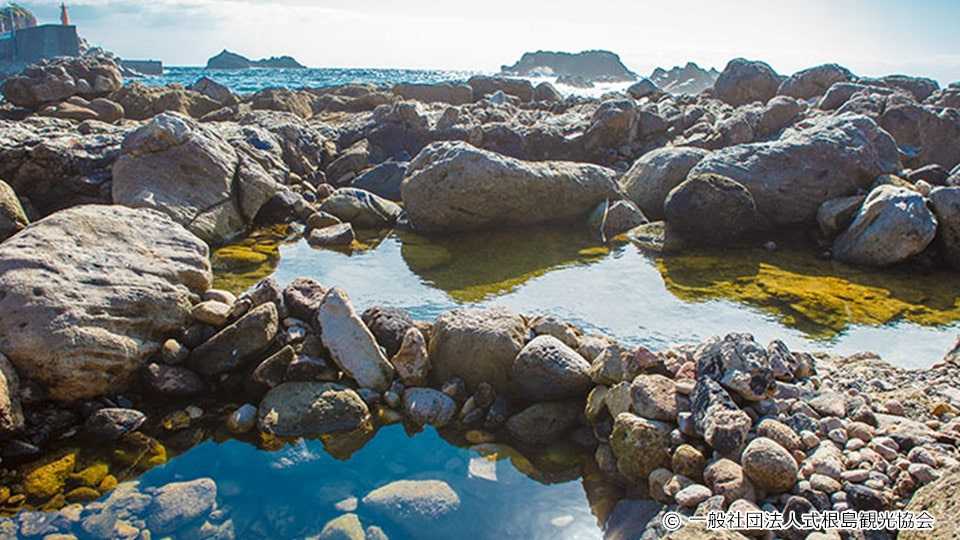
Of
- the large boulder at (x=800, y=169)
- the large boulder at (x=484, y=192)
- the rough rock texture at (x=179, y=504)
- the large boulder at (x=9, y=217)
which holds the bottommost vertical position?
the rough rock texture at (x=179, y=504)

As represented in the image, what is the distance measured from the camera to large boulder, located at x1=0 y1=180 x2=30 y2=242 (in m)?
7.34

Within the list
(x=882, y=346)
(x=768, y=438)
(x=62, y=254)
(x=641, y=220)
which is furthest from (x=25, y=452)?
(x=641, y=220)

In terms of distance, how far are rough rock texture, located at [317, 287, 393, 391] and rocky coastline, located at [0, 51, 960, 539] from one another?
0.06 ft

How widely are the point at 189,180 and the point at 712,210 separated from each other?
7.72 m

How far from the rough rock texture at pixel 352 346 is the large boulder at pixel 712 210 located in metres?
5.78

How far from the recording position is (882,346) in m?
6.46

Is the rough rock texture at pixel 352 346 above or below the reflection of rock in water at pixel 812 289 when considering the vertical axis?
below

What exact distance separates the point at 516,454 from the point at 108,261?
4003mm

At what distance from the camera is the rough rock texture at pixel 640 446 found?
4.16 m

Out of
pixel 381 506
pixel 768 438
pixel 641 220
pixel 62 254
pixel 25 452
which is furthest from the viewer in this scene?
pixel 641 220

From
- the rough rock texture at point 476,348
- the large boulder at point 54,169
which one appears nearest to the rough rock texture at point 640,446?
the rough rock texture at point 476,348

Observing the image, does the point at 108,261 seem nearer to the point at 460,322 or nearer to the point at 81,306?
the point at 81,306

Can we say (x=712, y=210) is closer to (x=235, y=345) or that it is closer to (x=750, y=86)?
(x=235, y=345)

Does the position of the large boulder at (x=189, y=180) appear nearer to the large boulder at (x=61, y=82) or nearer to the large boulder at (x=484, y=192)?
the large boulder at (x=484, y=192)
